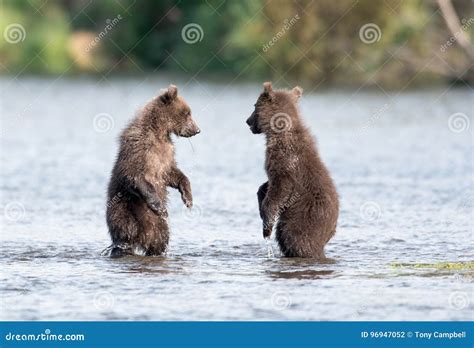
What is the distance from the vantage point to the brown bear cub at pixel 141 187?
10.8 metres

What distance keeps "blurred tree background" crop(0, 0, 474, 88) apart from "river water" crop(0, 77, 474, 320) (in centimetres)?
993

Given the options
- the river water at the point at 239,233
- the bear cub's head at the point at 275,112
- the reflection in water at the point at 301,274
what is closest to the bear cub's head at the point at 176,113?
the bear cub's head at the point at 275,112

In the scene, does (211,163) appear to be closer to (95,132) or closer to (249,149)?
(249,149)

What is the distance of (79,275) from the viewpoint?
10047mm

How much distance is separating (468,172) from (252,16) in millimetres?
23859

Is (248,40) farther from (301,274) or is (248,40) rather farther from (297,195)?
(301,274)

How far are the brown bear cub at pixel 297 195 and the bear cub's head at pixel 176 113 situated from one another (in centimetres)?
100

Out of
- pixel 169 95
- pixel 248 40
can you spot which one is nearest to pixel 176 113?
pixel 169 95

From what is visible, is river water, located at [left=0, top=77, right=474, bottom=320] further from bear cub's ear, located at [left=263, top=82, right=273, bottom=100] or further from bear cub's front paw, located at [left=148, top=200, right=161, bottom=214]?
bear cub's ear, located at [left=263, top=82, right=273, bottom=100]

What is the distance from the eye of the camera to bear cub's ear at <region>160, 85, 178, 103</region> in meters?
11.2

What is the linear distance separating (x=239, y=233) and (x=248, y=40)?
29.0m

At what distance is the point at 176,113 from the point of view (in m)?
11.3

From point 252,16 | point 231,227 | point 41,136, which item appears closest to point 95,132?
point 41,136

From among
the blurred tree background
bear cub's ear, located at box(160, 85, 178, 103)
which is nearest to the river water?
bear cub's ear, located at box(160, 85, 178, 103)
